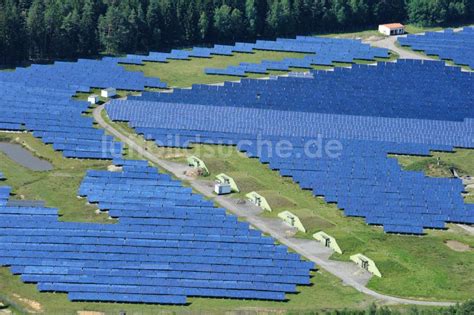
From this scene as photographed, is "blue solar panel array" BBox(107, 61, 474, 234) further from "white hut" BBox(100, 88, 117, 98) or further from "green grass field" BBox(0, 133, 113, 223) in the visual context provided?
"green grass field" BBox(0, 133, 113, 223)

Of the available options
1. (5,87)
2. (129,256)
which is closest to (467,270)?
(129,256)

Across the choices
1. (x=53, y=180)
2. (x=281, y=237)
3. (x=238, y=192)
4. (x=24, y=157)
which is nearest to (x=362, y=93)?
(x=238, y=192)

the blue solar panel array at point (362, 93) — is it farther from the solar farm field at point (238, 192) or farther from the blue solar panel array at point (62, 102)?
the blue solar panel array at point (62, 102)

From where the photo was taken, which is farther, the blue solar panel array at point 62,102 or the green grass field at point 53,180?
the blue solar panel array at point 62,102

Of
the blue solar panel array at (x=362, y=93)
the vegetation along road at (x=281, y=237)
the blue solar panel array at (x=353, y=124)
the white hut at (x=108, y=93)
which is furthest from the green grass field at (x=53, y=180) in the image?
the blue solar panel array at (x=362, y=93)

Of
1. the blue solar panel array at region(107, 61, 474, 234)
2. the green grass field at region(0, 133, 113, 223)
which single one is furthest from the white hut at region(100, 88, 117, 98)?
the green grass field at region(0, 133, 113, 223)

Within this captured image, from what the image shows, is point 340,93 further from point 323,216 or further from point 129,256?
point 129,256
